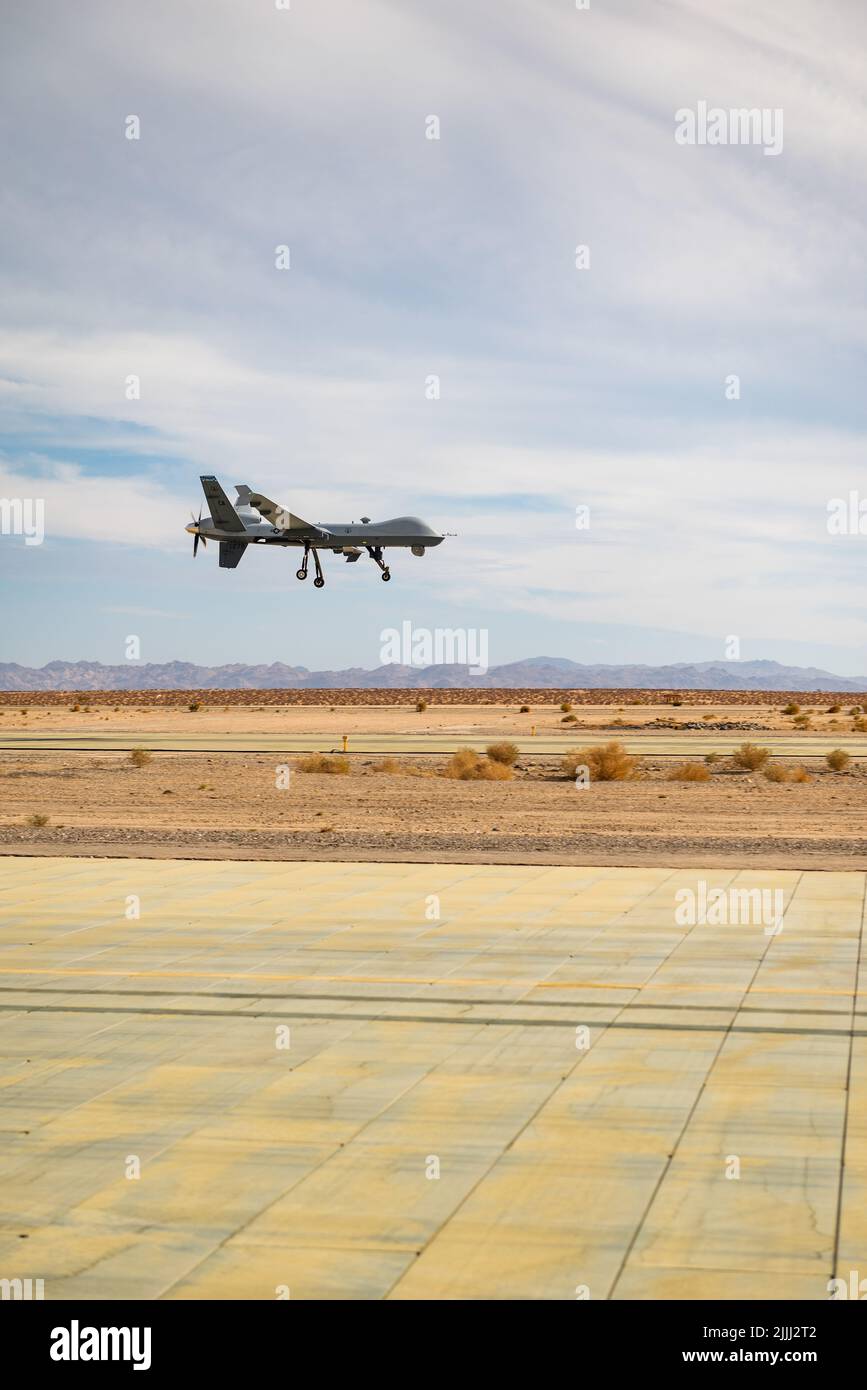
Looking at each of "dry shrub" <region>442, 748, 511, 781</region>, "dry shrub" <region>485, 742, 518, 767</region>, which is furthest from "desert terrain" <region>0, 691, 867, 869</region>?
"dry shrub" <region>485, 742, 518, 767</region>

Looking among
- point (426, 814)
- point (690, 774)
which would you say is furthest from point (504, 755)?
point (426, 814)

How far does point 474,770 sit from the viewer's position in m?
47.0

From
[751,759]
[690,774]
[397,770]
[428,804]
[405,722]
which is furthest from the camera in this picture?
[405,722]

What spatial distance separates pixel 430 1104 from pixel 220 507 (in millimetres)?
49115

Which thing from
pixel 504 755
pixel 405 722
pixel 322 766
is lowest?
pixel 322 766

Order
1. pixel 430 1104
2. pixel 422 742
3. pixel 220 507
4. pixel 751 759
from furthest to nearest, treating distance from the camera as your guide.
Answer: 1. pixel 422 742
2. pixel 220 507
3. pixel 751 759
4. pixel 430 1104

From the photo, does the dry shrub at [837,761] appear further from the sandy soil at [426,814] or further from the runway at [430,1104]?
the runway at [430,1104]

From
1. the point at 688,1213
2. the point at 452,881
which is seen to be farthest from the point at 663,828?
the point at 688,1213

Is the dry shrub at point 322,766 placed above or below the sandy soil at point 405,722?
below

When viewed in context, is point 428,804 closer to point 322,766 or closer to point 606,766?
point 606,766

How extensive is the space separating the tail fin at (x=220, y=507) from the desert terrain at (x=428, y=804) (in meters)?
9.44

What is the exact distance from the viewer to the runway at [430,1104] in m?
7.63
